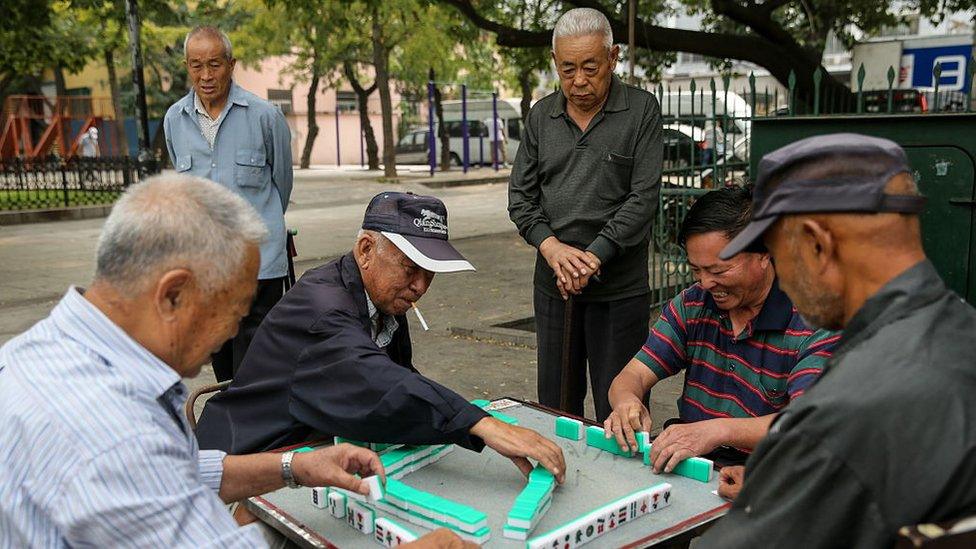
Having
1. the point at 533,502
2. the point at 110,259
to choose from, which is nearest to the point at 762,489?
the point at 533,502

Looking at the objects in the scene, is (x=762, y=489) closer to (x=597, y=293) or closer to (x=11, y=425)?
(x=11, y=425)

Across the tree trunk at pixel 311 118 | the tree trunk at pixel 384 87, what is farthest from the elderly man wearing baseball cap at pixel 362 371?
the tree trunk at pixel 311 118

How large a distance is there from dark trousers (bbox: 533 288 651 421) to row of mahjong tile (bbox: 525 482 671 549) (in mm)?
1673

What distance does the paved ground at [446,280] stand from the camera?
19.9ft

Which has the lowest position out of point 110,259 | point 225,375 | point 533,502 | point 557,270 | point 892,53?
point 225,375

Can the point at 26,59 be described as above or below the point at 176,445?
above

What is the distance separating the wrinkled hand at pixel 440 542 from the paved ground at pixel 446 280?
0.80m

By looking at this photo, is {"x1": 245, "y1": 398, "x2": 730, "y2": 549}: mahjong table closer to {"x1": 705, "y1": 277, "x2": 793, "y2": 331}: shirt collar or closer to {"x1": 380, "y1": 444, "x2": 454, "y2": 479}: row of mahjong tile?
{"x1": 380, "y1": 444, "x2": 454, "y2": 479}: row of mahjong tile

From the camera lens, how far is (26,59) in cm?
1648

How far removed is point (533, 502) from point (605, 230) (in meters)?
1.83

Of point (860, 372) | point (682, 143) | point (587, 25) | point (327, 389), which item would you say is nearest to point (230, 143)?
point (587, 25)

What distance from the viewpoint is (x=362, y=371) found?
2332 millimetres

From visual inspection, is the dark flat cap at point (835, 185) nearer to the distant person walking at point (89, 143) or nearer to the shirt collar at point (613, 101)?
the shirt collar at point (613, 101)

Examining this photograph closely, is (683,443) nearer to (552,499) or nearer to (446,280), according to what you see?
(552,499)
